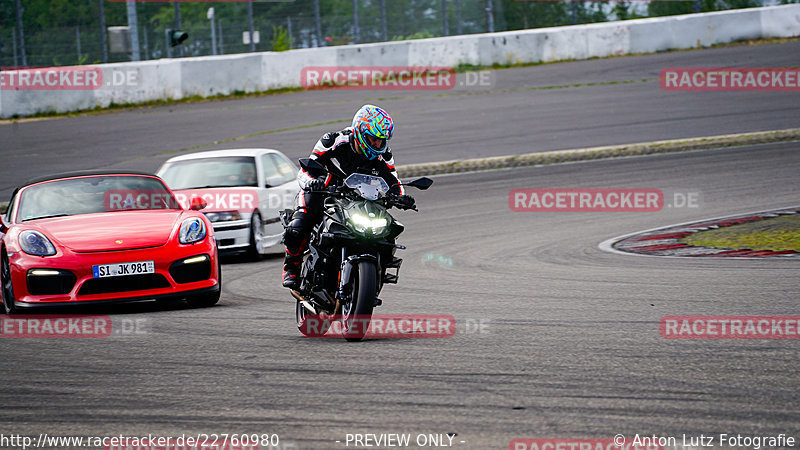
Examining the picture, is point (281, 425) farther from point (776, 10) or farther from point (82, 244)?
point (776, 10)

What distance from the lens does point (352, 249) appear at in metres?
7.84

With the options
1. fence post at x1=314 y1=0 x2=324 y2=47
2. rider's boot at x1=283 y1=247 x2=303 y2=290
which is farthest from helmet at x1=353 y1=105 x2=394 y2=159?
fence post at x1=314 y1=0 x2=324 y2=47

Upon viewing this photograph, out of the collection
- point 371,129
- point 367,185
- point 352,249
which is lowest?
point 352,249

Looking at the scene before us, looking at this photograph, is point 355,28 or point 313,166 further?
point 355,28

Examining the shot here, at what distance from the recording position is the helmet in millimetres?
7957

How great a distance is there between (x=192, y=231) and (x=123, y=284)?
88 cm

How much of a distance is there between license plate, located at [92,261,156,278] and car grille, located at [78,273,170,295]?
0.04m

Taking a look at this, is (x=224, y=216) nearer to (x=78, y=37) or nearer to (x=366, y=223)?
(x=366, y=223)

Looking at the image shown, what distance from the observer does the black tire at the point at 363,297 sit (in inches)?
299

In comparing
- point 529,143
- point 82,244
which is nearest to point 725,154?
point 529,143

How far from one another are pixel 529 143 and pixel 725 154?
3894 mm

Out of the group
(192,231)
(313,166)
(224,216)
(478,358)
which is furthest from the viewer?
(224,216)

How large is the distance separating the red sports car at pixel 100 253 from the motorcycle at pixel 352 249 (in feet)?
6.97

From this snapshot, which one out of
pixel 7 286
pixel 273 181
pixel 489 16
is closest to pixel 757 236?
pixel 273 181
